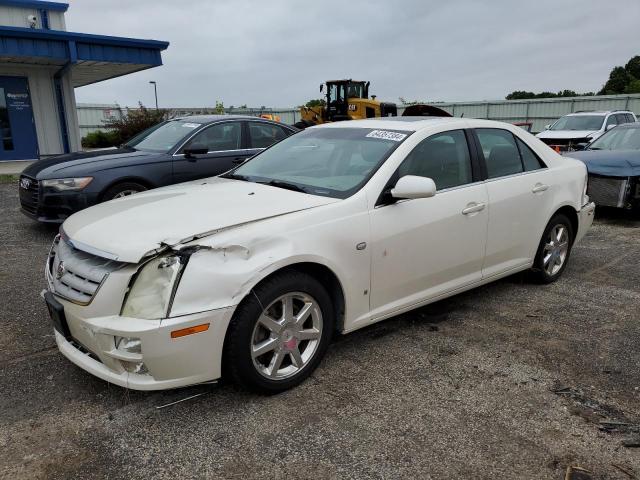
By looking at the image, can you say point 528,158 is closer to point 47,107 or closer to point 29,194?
point 29,194

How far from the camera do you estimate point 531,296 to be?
4777 mm

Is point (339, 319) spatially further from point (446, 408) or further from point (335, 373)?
point (446, 408)

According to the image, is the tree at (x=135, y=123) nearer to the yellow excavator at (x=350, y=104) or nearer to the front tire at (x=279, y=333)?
the yellow excavator at (x=350, y=104)

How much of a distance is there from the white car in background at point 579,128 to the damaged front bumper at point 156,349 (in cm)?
1317

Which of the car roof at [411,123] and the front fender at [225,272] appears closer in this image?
the front fender at [225,272]

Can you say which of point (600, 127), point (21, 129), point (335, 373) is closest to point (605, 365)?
point (335, 373)

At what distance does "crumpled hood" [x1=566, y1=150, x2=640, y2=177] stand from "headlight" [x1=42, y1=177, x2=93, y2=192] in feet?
23.5

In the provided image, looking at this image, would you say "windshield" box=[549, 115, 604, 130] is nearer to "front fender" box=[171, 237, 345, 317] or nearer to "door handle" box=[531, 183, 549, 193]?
"door handle" box=[531, 183, 549, 193]

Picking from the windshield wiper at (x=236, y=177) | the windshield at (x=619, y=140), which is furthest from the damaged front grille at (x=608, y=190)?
the windshield wiper at (x=236, y=177)

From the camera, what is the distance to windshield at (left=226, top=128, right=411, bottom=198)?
357 cm

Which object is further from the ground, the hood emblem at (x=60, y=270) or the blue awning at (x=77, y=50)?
the blue awning at (x=77, y=50)

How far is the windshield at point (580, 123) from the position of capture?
1523cm

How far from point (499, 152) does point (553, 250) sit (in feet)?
4.07

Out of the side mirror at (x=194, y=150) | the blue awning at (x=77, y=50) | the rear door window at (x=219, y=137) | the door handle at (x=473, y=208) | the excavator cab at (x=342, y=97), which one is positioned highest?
the blue awning at (x=77, y=50)
